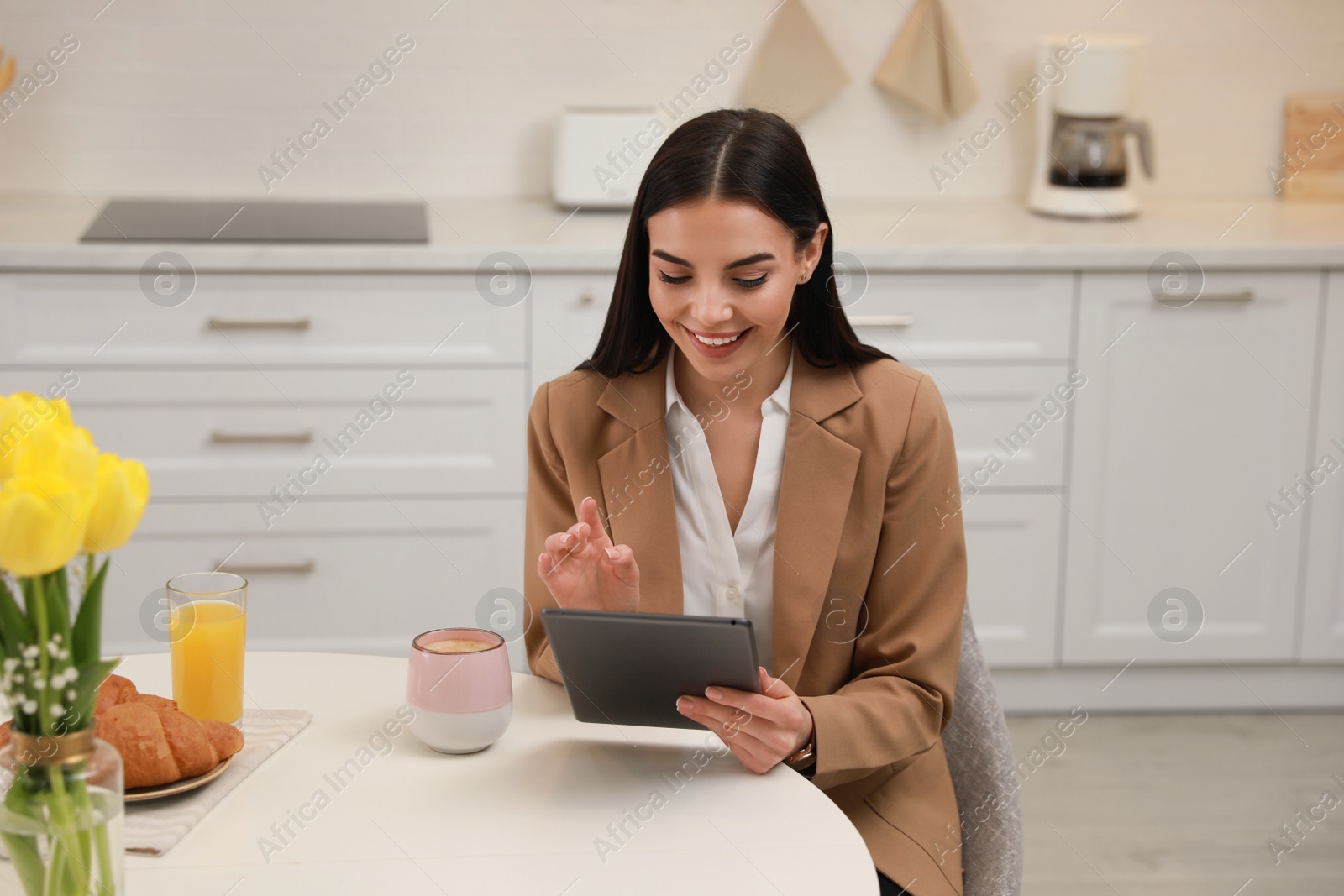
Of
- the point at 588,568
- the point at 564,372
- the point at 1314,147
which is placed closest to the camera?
the point at 588,568

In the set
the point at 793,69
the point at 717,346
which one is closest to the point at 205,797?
the point at 717,346

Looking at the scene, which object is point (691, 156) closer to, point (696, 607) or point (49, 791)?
point (696, 607)

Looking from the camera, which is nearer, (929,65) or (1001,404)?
(1001,404)

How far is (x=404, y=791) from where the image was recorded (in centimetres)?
104

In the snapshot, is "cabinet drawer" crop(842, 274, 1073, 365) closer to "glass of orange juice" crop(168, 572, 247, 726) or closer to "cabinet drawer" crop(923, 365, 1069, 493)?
"cabinet drawer" crop(923, 365, 1069, 493)

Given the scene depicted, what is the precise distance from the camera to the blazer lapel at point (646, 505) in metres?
1.37

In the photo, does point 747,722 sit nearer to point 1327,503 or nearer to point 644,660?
point 644,660

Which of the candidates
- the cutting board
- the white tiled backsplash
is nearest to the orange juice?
the white tiled backsplash

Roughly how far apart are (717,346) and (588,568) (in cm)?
27

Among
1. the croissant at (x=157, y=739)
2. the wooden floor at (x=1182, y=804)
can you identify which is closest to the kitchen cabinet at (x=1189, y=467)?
the wooden floor at (x=1182, y=804)

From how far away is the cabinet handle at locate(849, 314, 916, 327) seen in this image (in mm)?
2531

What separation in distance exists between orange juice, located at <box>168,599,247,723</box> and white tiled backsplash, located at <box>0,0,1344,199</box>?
2.00m

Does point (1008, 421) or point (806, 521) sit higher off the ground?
point (806, 521)

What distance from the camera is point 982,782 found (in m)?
1.31
